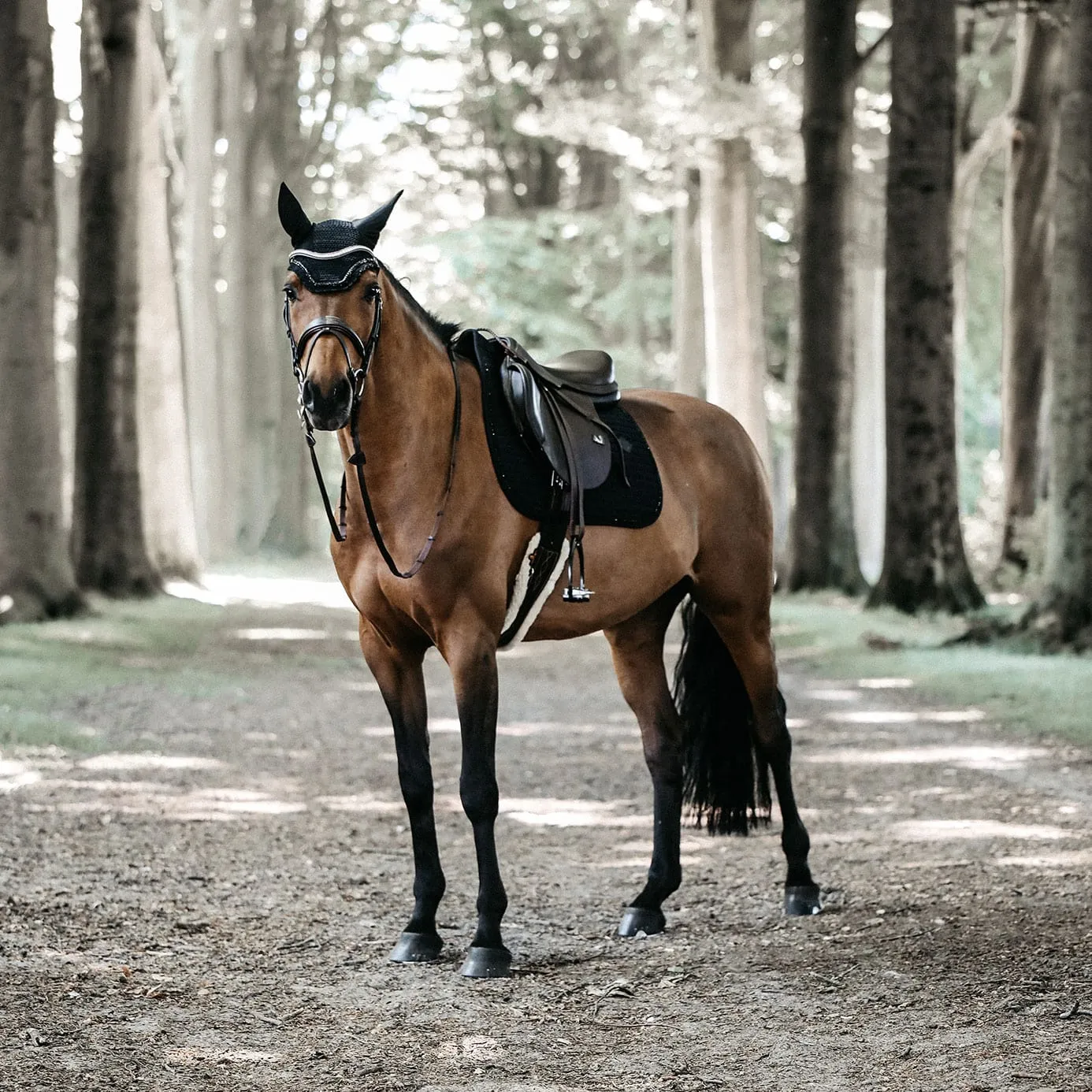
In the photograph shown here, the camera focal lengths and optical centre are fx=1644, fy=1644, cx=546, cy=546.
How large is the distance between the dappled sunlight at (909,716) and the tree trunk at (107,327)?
400 inches

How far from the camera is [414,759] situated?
19.5 ft

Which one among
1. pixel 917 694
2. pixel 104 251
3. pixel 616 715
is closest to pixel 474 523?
pixel 616 715

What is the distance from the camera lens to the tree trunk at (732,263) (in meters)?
22.7

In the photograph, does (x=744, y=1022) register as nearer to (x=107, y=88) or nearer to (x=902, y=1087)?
(x=902, y=1087)

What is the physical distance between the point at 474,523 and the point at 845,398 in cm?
1631

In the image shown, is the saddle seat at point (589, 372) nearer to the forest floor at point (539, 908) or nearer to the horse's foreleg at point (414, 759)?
the horse's foreleg at point (414, 759)

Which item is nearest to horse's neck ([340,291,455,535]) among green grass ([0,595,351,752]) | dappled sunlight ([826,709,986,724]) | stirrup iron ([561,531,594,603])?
stirrup iron ([561,531,594,603])

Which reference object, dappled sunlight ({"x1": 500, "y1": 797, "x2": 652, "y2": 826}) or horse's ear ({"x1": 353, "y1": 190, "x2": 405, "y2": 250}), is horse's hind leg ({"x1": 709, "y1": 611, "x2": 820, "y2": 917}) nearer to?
dappled sunlight ({"x1": 500, "y1": 797, "x2": 652, "y2": 826})

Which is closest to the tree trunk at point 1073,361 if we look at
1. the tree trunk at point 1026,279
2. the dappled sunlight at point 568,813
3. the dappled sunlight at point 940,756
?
the dappled sunlight at point 940,756

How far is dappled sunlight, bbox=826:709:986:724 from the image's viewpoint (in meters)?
11.9

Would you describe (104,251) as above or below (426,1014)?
above

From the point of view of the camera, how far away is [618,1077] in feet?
14.6

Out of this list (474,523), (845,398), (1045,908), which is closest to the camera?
(474,523)

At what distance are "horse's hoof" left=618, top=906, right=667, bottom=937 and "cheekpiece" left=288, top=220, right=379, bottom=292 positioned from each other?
2.64 m
